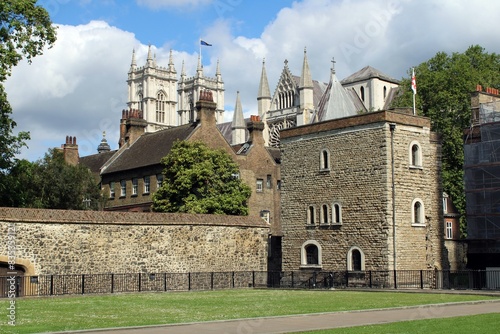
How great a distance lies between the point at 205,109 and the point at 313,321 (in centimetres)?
4005

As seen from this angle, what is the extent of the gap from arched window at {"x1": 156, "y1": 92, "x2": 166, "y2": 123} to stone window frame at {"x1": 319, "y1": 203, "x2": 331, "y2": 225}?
145286 mm

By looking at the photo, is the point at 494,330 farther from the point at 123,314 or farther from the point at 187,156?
the point at 187,156

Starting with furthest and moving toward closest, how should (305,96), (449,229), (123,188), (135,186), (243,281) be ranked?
1. (305,96)
2. (449,229)
3. (123,188)
4. (135,186)
5. (243,281)

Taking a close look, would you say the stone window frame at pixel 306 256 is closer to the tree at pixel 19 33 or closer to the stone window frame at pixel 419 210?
the stone window frame at pixel 419 210

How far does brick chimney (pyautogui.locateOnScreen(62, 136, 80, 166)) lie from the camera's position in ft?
218

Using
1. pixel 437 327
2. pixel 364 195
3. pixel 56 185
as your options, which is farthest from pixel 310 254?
pixel 437 327

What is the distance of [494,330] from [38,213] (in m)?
22.7

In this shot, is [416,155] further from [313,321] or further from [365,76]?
[365,76]

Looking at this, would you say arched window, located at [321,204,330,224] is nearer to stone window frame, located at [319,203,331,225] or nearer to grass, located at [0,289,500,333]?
stone window frame, located at [319,203,331,225]

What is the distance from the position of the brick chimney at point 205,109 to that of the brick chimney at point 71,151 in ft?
50.7

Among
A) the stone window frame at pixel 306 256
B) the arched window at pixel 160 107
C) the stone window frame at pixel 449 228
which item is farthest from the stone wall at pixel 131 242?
the arched window at pixel 160 107

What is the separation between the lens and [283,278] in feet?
141

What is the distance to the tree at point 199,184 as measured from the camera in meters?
48.4

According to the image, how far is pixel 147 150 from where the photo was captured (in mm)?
59750
